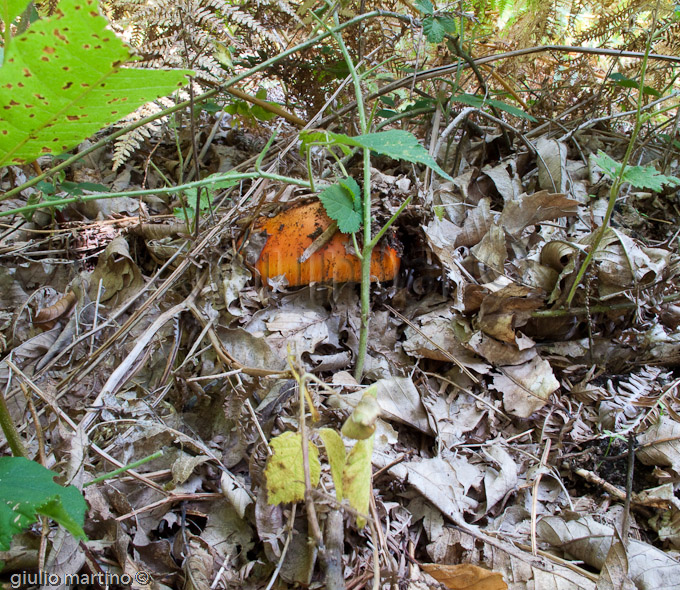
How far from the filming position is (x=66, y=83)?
731 mm

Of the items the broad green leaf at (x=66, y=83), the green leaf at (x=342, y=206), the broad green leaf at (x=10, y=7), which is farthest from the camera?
the green leaf at (x=342, y=206)

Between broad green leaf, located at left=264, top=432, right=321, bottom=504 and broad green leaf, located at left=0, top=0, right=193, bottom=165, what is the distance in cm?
76

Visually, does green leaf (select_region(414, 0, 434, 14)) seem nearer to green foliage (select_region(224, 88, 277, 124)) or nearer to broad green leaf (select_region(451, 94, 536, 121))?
broad green leaf (select_region(451, 94, 536, 121))

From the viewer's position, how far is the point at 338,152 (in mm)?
2611

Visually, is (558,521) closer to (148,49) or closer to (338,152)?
(338,152)

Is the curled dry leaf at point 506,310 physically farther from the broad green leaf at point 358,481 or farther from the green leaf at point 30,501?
the green leaf at point 30,501

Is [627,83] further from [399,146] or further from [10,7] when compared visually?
[10,7]

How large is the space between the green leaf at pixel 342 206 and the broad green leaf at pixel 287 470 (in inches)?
31.6

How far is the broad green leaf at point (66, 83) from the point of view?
653 mm

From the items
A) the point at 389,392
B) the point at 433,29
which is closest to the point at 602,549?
the point at 389,392

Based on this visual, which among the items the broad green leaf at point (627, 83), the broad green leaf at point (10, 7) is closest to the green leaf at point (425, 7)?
the broad green leaf at point (627, 83)

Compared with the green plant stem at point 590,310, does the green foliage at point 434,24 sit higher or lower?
higher

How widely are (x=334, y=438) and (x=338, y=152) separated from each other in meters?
2.07

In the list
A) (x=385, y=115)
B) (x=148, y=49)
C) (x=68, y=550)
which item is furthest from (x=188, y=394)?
(x=385, y=115)
